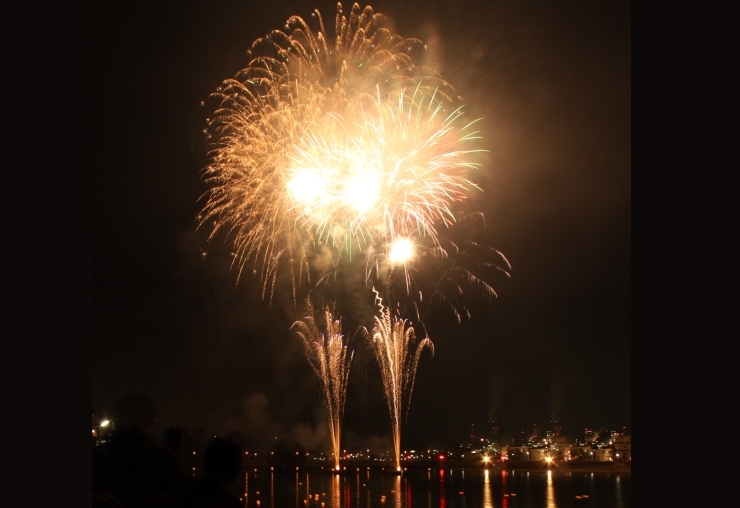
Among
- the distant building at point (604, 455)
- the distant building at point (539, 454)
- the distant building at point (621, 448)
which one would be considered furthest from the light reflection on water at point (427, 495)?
the distant building at point (539, 454)

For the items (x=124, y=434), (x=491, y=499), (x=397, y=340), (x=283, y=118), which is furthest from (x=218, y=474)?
(x=491, y=499)

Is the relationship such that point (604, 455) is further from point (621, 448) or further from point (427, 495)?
point (427, 495)

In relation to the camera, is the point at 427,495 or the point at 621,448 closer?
the point at 427,495

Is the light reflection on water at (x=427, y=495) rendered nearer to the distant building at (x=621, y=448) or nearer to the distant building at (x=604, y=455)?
the distant building at (x=621, y=448)

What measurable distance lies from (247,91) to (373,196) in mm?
2905

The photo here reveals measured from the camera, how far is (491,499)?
27.6 m

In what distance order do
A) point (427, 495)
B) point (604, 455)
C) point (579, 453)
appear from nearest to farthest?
point (427, 495) → point (604, 455) → point (579, 453)

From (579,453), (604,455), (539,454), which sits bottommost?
(539,454)

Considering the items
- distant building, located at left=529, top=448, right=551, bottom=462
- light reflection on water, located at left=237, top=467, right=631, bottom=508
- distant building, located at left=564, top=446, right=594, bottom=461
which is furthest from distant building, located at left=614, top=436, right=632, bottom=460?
light reflection on water, located at left=237, top=467, right=631, bottom=508

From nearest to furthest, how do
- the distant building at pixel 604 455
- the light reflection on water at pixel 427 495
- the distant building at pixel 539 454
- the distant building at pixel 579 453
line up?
the light reflection on water at pixel 427 495 → the distant building at pixel 604 455 → the distant building at pixel 579 453 → the distant building at pixel 539 454

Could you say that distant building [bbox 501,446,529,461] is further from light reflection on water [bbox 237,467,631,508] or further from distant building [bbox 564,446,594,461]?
light reflection on water [bbox 237,467,631,508]

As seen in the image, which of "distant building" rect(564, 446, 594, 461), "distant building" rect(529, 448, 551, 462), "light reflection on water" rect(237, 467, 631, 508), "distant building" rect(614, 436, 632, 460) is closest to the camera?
"light reflection on water" rect(237, 467, 631, 508)

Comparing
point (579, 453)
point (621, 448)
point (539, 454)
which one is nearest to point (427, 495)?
point (621, 448)

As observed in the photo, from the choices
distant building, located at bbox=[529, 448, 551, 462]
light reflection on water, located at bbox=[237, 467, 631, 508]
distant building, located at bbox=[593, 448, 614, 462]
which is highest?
light reflection on water, located at bbox=[237, 467, 631, 508]
